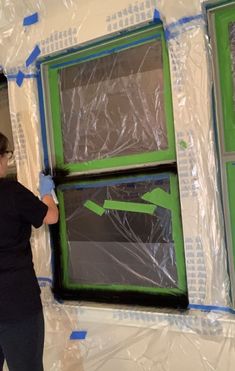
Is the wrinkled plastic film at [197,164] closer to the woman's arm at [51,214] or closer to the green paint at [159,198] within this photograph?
the green paint at [159,198]

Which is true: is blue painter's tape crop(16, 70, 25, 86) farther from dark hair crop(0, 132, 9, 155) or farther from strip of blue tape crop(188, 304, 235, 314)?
strip of blue tape crop(188, 304, 235, 314)

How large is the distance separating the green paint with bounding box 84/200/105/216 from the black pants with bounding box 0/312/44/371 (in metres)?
0.58

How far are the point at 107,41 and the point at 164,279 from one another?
1.07m

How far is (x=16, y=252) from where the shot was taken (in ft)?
5.18

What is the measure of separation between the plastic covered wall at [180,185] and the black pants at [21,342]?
15.2 inches

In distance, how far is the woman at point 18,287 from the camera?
5.03 ft

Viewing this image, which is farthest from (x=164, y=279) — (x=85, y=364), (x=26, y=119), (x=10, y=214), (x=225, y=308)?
(x=26, y=119)

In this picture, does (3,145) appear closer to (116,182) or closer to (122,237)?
(116,182)

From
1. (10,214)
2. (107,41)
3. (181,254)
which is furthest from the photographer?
(107,41)

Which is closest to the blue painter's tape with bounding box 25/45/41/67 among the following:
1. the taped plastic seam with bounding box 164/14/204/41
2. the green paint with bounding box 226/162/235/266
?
the taped plastic seam with bounding box 164/14/204/41

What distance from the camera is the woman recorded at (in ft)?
5.03

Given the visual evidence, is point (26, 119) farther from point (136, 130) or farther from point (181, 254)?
point (181, 254)

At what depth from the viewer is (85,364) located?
6.33 ft

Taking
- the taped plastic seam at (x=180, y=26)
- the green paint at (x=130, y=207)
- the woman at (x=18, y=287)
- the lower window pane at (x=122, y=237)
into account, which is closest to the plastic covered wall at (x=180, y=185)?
the taped plastic seam at (x=180, y=26)
